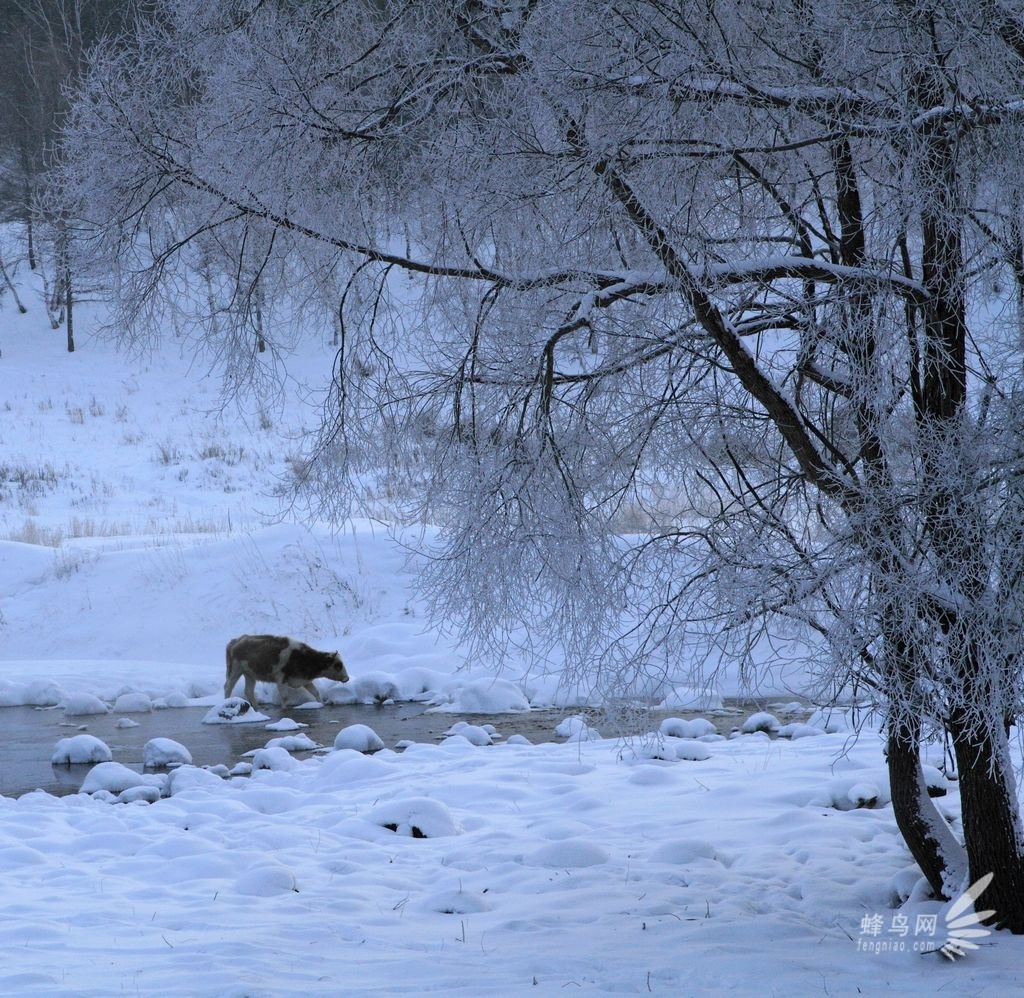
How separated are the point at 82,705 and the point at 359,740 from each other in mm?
3616

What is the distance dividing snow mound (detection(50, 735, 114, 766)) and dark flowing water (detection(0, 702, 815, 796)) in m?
0.10

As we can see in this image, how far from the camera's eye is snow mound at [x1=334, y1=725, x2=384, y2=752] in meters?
9.43

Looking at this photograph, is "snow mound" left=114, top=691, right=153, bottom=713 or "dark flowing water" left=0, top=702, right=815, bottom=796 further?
"snow mound" left=114, top=691, right=153, bottom=713

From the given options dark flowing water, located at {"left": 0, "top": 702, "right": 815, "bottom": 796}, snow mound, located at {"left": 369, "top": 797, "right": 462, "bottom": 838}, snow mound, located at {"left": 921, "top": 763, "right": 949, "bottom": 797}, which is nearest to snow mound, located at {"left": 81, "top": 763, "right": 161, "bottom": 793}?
dark flowing water, located at {"left": 0, "top": 702, "right": 815, "bottom": 796}

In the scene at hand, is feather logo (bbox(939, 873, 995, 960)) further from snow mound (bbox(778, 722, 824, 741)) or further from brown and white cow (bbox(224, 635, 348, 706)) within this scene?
brown and white cow (bbox(224, 635, 348, 706))

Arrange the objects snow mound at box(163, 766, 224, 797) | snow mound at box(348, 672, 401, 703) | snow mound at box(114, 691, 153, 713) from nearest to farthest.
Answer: snow mound at box(163, 766, 224, 797) → snow mound at box(114, 691, 153, 713) → snow mound at box(348, 672, 401, 703)

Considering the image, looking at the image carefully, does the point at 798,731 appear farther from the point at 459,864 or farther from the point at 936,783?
the point at 459,864

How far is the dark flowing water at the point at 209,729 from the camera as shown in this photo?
914 cm

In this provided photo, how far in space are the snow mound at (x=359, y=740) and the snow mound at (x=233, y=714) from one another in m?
1.59

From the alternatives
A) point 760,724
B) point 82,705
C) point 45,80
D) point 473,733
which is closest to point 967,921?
point 760,724

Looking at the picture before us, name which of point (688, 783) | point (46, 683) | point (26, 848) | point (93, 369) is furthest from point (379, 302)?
point (93, 369)

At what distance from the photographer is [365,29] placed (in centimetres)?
538

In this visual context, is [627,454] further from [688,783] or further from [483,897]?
[688,783]

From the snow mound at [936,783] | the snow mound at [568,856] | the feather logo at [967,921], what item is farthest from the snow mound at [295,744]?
the feather logo at [967,921]
